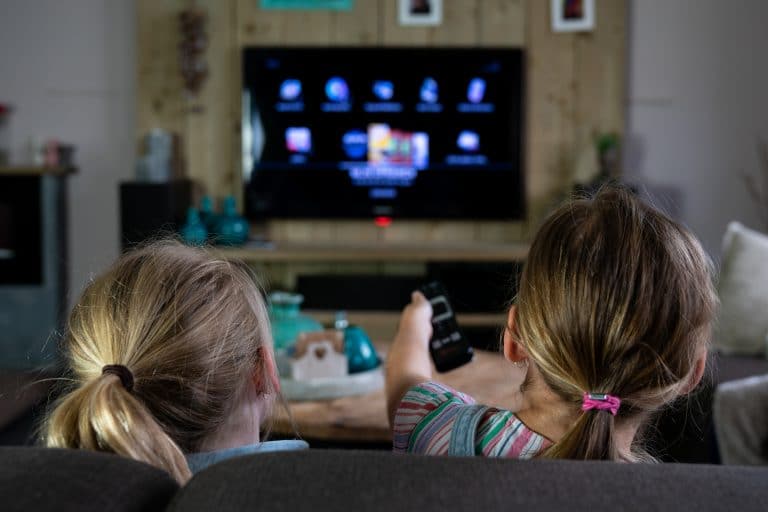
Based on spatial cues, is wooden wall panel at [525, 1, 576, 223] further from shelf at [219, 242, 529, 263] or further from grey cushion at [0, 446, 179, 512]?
grey cushion at [0, 446, 179, 512]

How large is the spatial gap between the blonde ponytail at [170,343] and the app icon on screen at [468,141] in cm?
358

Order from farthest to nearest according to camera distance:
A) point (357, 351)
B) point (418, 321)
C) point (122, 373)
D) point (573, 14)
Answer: point (573, 14) → point (357, 351) → point (418, 321) → point (122, 373)

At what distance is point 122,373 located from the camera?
908mm

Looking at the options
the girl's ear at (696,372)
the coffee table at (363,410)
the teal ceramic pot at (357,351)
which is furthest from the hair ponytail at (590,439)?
the teal ceramic pot at (357,351)

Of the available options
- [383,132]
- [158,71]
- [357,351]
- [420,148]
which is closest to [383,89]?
[383,132]

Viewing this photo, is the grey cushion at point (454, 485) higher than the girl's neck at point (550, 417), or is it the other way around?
the grey cushion at point (454, 485)

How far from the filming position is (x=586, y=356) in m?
0.95

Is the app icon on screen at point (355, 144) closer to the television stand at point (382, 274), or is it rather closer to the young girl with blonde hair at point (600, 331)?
the television stand at point (382, 274)

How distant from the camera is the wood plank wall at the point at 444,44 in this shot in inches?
179

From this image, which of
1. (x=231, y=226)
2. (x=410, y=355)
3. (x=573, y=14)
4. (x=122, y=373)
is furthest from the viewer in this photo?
(x=573, y=14)

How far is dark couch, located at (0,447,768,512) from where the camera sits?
1.90ft

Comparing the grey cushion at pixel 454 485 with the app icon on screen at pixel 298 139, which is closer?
the grey cushion at pixel 454 485

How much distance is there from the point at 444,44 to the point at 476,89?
0.26m

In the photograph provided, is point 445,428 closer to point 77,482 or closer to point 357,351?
point 77,482
